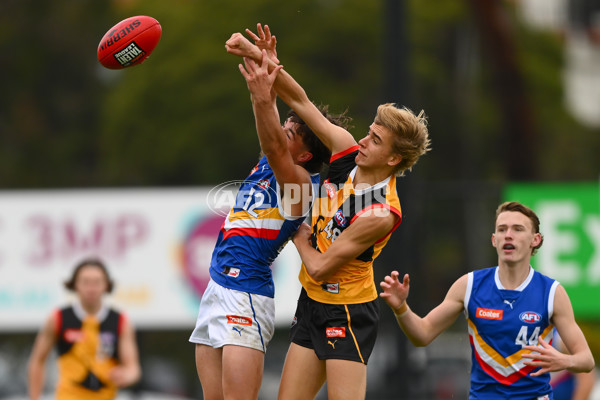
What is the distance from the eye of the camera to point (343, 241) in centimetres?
499

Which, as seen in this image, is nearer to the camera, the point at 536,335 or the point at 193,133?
the point at 536,335

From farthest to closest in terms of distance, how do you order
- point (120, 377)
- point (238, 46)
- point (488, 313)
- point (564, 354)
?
1. point (120, 377)
2. point (488, 313)
3. point (238, 46)
4. point (564, 354)

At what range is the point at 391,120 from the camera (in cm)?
509

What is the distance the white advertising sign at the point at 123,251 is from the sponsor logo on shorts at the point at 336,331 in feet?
18.8

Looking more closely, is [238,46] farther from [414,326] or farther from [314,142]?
[414,326]

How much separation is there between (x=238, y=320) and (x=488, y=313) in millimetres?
1398

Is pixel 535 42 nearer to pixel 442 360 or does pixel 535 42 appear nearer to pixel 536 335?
pixel 442 360

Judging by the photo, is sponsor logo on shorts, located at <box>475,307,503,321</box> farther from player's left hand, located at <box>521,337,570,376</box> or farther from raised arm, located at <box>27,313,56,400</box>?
raised arm, located at <box>27,313,56,400</box>

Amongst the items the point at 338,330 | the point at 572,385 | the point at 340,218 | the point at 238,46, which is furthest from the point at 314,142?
the point at 572,385

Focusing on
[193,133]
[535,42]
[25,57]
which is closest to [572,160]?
[535,42]

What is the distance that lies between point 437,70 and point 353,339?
64.3 ft

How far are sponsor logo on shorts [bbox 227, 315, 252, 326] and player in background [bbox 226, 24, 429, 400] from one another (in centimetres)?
27

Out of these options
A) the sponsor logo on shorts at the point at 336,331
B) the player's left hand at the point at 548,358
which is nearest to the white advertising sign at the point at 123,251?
the sponsor logo on shorts at the point at 336,331

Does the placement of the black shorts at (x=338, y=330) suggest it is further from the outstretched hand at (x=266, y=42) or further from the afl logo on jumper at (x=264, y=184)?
the outstretched hand at (x=266, y=42)
